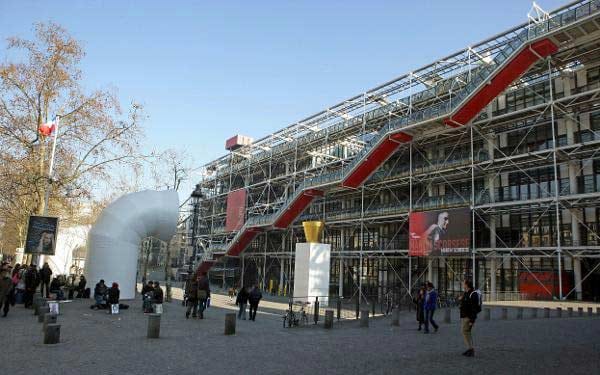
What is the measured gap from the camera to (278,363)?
304 inches

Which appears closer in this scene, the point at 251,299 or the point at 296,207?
the point at 251,299

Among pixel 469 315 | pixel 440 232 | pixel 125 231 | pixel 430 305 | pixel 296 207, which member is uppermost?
pixel 296 207

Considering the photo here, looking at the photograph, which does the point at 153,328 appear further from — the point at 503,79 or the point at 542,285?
the point at 542,285

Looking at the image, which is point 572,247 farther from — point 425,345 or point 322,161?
point 322,161

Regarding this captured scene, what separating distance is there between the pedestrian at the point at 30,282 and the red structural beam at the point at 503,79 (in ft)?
62.2

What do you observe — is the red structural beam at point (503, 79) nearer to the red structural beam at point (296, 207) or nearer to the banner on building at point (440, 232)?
the banner on building at point (440, 232)

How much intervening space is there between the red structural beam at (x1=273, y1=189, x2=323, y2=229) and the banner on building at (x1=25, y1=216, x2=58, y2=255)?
16393 mm

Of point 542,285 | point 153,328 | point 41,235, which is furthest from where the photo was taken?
point 542,285

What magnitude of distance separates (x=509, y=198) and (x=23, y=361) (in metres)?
23.3

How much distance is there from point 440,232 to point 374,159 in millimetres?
5694

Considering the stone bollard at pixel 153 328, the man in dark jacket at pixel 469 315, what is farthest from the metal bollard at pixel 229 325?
the man in dark jacket at pixel 469 315

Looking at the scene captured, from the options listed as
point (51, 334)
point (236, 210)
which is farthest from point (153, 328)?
point (236, 210)

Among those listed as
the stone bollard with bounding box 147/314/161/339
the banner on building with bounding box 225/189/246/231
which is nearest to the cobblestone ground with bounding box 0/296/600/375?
the stone bollard with bounding box 147/314/161/339

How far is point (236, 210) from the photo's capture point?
42719mm
